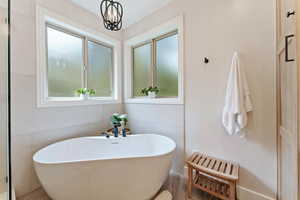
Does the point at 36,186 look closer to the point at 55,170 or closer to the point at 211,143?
the point at 55,170

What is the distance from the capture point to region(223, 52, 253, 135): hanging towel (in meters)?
1.35

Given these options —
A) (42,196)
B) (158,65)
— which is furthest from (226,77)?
(42,196)

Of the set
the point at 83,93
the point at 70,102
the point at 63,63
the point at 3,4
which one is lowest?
the point at 70,102

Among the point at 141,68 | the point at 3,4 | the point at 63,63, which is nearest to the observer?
the point at 3,4

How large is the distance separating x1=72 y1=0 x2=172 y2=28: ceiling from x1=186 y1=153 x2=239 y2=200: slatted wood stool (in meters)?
2.44

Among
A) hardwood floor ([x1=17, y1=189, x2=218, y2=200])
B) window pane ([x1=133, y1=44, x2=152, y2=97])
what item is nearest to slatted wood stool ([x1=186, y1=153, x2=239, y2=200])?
hardwood floor ([x1=17, y1=189, x2=218, y2=200])

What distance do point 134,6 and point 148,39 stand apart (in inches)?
23.4

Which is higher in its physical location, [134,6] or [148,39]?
[134,6]

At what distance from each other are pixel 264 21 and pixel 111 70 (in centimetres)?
258

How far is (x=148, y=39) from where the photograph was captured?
2582 millimetres

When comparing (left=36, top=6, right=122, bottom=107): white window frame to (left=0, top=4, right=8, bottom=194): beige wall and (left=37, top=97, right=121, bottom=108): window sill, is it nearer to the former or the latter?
(left=37, top=97, right=121, bottom=108): window sill

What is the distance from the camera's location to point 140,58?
288 centimetres

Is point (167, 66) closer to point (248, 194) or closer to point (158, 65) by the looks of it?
point (158, 65)

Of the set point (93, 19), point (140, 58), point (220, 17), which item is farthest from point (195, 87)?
point (93, 19)
